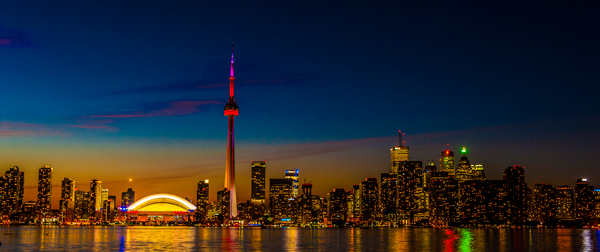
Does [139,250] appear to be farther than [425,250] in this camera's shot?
No

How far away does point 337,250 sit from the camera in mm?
112312

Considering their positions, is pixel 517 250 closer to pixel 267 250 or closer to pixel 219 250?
pixel 267 250

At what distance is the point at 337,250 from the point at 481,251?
26.4 metres

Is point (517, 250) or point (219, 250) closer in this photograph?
point (219, 250)

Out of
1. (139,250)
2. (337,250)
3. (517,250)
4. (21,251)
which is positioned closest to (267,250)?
(337,250)

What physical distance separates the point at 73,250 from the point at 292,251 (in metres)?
37.8

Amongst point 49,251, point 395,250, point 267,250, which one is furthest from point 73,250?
point 395,250

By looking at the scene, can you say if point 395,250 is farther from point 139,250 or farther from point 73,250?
point 73,250

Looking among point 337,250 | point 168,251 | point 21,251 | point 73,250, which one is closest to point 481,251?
point 337,250

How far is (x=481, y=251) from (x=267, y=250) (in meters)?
39.1

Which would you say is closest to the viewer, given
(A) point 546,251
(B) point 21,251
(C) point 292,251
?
(B) point 21,251

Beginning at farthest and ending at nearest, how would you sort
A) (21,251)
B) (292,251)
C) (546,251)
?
(546,251), (292,251), (21,251)

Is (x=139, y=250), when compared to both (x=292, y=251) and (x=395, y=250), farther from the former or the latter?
(x=395, y=250)

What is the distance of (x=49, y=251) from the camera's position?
103m
